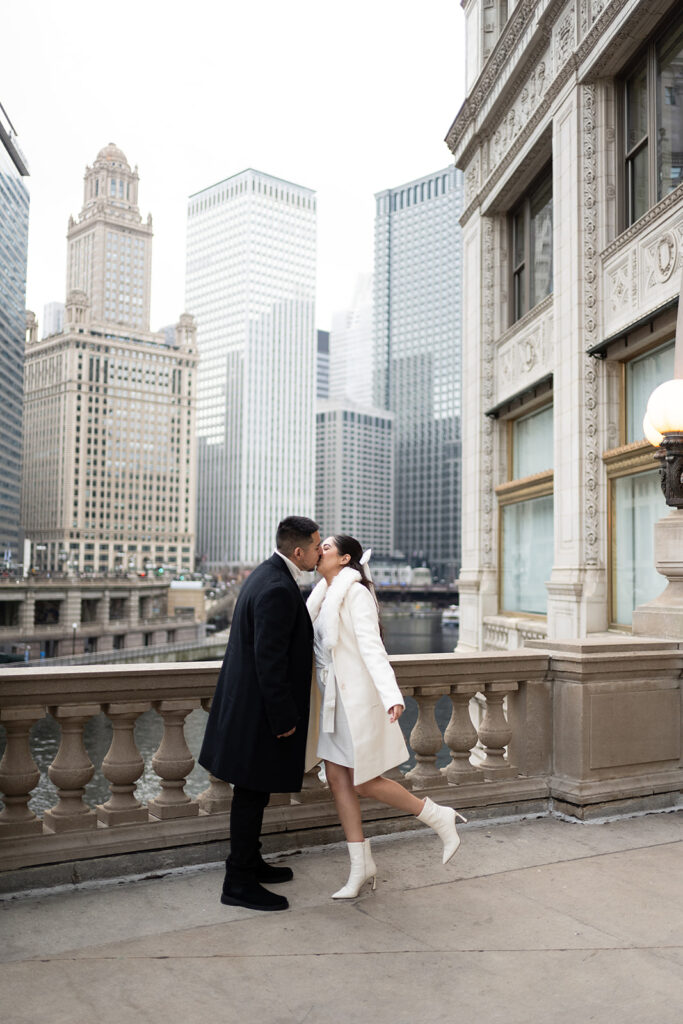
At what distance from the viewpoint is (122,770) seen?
199 inches

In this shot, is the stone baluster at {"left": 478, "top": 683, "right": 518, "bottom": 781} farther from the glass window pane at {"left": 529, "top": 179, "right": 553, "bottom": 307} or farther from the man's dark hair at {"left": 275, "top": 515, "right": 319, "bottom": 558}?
the glass window pane at {"left": 529, "top": 179, "right": 553, "bottom": 307}

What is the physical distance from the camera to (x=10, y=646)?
8931 cm

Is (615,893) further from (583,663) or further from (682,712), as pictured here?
(682,712)

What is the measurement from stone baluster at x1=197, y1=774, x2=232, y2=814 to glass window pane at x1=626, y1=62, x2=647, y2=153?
1170cm

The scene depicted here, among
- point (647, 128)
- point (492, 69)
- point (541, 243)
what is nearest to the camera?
point (647, 128)


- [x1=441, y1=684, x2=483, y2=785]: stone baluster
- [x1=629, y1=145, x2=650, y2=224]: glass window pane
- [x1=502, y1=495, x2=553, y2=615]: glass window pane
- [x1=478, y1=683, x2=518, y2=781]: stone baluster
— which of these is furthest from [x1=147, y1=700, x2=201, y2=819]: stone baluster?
[x1=502, y1=495, x2=553, y2=615]: glass window pane

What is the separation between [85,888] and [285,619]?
1.81 m

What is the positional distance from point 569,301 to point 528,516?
460 cm

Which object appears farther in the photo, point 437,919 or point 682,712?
point 682,712

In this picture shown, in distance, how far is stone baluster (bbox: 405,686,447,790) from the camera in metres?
5.95

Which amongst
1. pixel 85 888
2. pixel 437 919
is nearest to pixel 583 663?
pixel 437 919

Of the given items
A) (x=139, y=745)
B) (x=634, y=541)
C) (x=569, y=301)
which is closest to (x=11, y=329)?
(x=139, y=745)

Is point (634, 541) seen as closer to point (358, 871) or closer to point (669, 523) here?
point (669, 523)

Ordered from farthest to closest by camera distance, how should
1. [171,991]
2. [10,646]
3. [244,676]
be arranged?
[10,646]
[244,676]
[171,991]
